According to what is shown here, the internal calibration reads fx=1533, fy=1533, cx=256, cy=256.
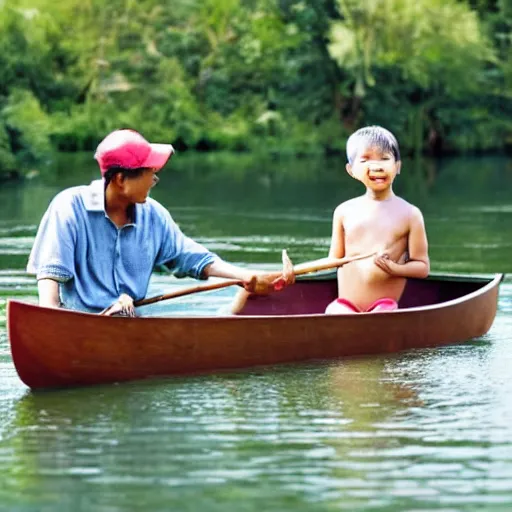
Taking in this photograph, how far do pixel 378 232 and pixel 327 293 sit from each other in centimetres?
117

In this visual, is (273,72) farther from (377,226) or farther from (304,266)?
(304,266)

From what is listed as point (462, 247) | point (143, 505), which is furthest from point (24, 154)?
point (143, 505)

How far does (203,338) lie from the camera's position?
734 cm

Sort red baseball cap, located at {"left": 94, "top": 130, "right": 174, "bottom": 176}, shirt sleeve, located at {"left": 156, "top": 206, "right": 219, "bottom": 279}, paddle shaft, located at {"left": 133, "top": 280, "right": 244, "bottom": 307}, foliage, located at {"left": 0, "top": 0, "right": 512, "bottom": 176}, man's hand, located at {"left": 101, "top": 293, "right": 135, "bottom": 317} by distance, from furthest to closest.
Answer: foliage, located at {"left": 0, "top": 0, "right": 512, "bottom": 176} < shirt sleeve, located at {"left": 156, "top": 206, "right": 219, "bottom": 279} < paddle shaft, located at {"left": 133, "top": 280, "right": 244, "bottom": 307} < man's hand, located at {"left": 101, "top": 293, "right": 135, "bottom": 317} < red baseball cap, located at {"left": 94, "top": 130, "right": 174, "bottom": 176}

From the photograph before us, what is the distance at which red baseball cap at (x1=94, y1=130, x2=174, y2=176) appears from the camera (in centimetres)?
696

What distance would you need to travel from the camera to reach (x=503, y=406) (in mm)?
6871

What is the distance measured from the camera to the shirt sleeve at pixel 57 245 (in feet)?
22.9

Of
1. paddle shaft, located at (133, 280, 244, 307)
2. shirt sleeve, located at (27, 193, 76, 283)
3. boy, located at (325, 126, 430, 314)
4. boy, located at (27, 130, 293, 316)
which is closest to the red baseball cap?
boy, located at (27, 130, 293, 316)

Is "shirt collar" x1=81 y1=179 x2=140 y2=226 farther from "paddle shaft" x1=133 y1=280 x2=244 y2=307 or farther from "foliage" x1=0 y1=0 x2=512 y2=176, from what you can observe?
"foliage" x1=0 y1=0 x2=512 y2=176

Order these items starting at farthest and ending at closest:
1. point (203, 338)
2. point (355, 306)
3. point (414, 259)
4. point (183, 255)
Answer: point (355, 306) → point (414, 259) → point (183, 255) → point (203, 338)

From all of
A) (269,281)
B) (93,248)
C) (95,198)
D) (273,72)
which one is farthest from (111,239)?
(273,72)

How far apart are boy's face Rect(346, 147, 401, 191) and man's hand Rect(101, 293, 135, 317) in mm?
1651

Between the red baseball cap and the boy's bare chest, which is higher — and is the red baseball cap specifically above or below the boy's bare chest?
above

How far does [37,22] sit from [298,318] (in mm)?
32881
